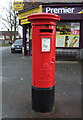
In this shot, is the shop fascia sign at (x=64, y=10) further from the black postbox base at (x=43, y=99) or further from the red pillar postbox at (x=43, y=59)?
the black postbox base at (x=43, y=99)

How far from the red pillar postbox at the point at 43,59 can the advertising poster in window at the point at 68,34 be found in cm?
682

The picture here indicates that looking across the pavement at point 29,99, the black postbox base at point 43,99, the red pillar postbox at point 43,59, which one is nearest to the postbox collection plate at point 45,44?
the red pillar postbox at point 43,59

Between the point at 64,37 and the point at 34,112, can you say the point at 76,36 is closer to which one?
the point at 64,37

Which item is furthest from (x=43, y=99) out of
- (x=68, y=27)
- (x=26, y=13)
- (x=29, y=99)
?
(x=26, y=13)

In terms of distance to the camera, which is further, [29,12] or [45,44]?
[29,12]

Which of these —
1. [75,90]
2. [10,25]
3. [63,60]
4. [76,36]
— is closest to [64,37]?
[76,36]

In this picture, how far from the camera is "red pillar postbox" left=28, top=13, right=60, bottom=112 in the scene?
9.83ft

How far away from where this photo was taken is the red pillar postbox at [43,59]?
300 centimetres

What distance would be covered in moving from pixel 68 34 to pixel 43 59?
7.18m

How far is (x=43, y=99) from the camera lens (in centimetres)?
320

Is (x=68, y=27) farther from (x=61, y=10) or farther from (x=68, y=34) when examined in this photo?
(x=61, y=10)

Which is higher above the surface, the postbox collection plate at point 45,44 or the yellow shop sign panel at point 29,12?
the yellow shop sign panel at point 29,12

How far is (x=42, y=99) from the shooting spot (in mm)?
3203

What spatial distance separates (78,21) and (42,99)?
25.1 feet
